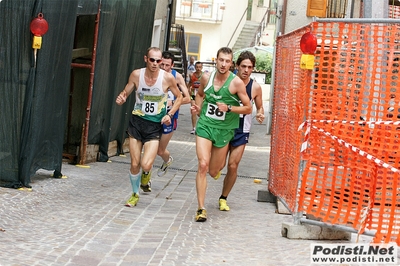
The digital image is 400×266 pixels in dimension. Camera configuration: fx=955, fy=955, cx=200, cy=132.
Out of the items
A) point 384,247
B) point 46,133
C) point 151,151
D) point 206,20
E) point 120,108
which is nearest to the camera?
point 384,247

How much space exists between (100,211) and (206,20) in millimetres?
49696

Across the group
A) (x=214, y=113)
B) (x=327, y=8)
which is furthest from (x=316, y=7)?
(x=214, y=113)

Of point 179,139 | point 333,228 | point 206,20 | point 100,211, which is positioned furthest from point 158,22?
point 206,20

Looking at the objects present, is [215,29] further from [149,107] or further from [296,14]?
[149,107]

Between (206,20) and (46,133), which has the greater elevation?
(206,20)

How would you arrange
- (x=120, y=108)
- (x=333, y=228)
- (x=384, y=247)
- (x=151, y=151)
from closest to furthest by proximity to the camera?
(x=384, y=247), (x=333, y=228), (x=151, y=151), (x=120, y=108)

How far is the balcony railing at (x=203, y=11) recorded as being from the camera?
2339 inches

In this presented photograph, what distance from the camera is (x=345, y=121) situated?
9.55m

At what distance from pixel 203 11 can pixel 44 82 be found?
159 ft

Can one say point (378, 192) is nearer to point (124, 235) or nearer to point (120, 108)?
point (124, 235)

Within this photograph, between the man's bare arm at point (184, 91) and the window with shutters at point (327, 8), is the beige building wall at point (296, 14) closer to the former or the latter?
the window with shutters at point (327, 8)

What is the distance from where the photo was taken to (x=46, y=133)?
12.4 meters

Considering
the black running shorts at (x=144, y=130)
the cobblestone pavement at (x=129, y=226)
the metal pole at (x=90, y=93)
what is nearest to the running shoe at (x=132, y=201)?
the cobblestone pavement at (x=129, y=226)

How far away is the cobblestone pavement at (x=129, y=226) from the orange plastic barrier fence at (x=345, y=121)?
0.62 metres
